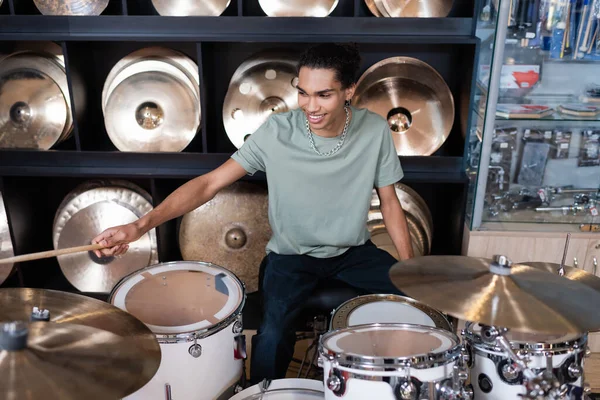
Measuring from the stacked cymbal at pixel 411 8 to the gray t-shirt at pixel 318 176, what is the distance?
555mm

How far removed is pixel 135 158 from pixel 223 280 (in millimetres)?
975

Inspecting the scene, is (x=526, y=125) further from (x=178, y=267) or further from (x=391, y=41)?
(x=178, y=267)

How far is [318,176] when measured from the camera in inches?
81.9

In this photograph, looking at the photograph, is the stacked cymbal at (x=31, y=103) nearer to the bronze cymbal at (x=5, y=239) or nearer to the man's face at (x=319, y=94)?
the bronze cymbal at (x=5, y=239)

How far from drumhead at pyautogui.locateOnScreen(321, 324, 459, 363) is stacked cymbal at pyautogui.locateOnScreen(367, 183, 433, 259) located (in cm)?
121

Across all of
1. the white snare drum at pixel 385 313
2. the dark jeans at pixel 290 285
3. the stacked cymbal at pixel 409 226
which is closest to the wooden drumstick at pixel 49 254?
the dark jeans at pixel 290 285

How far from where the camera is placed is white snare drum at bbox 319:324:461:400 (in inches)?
49.6

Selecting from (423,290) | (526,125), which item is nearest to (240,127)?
(526,125)

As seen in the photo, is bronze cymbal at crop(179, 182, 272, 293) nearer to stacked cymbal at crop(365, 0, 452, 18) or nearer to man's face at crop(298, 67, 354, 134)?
man's face at crop(298, 67, 354, 134)

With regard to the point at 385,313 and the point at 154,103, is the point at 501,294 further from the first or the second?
the point at 154,103

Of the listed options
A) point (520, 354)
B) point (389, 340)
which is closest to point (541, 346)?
point (520, 354)

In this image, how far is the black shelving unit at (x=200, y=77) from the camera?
2.34m

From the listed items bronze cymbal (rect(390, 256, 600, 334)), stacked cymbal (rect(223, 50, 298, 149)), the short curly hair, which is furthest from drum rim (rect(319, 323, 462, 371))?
stacked cymbal (rect(223, 50, 298, 149))

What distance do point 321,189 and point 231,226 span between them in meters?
0.68
